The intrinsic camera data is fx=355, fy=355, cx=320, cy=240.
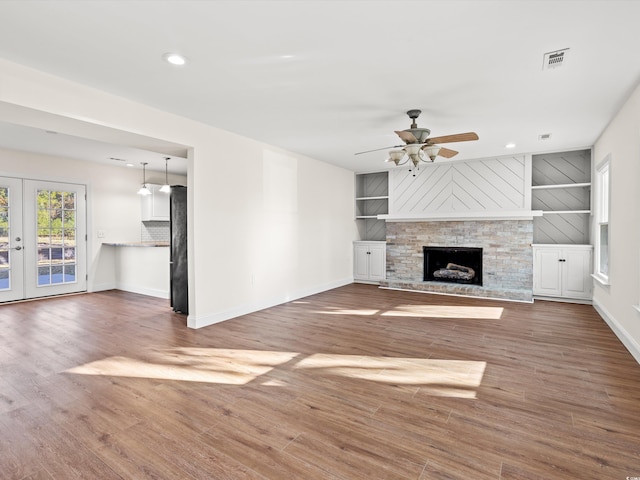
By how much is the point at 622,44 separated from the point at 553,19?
29.0 inches

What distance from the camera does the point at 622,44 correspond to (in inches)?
98.0

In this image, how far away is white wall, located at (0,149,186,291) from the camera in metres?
6.21

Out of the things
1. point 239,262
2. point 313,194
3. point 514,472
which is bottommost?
point 514,472

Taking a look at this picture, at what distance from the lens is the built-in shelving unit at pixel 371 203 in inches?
321

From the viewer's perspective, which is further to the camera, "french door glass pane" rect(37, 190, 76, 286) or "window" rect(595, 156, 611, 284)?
"french door glass pane" rect(37, 190, 76, 286)

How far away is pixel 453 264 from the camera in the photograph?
7180mm

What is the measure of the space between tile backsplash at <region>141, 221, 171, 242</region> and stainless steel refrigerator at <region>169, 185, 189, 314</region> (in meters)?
3.06

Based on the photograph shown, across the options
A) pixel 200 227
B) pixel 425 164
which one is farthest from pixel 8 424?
pixel 425 164

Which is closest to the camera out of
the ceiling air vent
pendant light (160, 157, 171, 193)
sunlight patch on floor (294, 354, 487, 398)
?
the ceiling air vent

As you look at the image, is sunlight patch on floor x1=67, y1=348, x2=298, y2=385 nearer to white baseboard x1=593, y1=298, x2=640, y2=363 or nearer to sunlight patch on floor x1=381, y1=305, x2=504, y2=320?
sunlight patch on floor x1=381, y1=305, x2=504, y2=320

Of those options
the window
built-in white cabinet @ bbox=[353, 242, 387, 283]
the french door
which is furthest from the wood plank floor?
built-in white cabinet @ bbox=[353, 242, 387, 283]

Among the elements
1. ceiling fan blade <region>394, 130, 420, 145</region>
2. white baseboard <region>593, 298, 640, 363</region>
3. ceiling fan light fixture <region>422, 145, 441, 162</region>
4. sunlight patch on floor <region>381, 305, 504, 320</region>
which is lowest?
sunlight patch on floor <region>381, 305, 504, 320</region>

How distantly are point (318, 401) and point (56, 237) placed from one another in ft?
20.6

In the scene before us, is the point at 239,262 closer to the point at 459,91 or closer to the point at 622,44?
the point at 459,91
